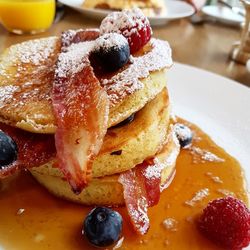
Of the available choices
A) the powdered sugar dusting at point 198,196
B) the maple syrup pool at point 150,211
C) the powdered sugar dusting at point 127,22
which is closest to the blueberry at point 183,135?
the maple syrup pool at point 150,211

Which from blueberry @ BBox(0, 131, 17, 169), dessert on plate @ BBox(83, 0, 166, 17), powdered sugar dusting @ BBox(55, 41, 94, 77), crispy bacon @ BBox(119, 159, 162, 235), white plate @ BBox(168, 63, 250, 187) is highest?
powdered sugar dusting @ BBox(55, 41, 94, 77)

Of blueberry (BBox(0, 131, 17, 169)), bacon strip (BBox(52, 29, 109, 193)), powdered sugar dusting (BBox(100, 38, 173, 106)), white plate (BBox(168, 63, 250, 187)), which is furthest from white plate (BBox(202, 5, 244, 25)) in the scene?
blueberry (BBox(0, 131, 17, 169))

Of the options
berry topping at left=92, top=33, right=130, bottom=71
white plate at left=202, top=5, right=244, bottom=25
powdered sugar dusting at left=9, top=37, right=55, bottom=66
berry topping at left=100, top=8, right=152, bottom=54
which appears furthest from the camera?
white plate at left=202, top=5, right=244, bottom=25

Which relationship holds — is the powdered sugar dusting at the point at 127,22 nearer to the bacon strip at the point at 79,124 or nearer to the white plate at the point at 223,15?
the bacon strip at the point at 79,124

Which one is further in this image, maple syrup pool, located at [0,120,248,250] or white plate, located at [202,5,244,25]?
white plate, located at [202,5,244,25]

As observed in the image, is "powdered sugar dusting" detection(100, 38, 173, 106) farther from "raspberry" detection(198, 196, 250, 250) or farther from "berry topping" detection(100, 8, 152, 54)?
"raspberry" detection(198, 196, 250, 250)

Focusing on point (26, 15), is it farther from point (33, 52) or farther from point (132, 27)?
point (132, 27)

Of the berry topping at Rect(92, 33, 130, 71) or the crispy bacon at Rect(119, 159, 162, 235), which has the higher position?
the berry topping at Rect(92, 33, 130, 71)

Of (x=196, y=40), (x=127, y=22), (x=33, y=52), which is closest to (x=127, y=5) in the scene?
(x=196, y=40)
